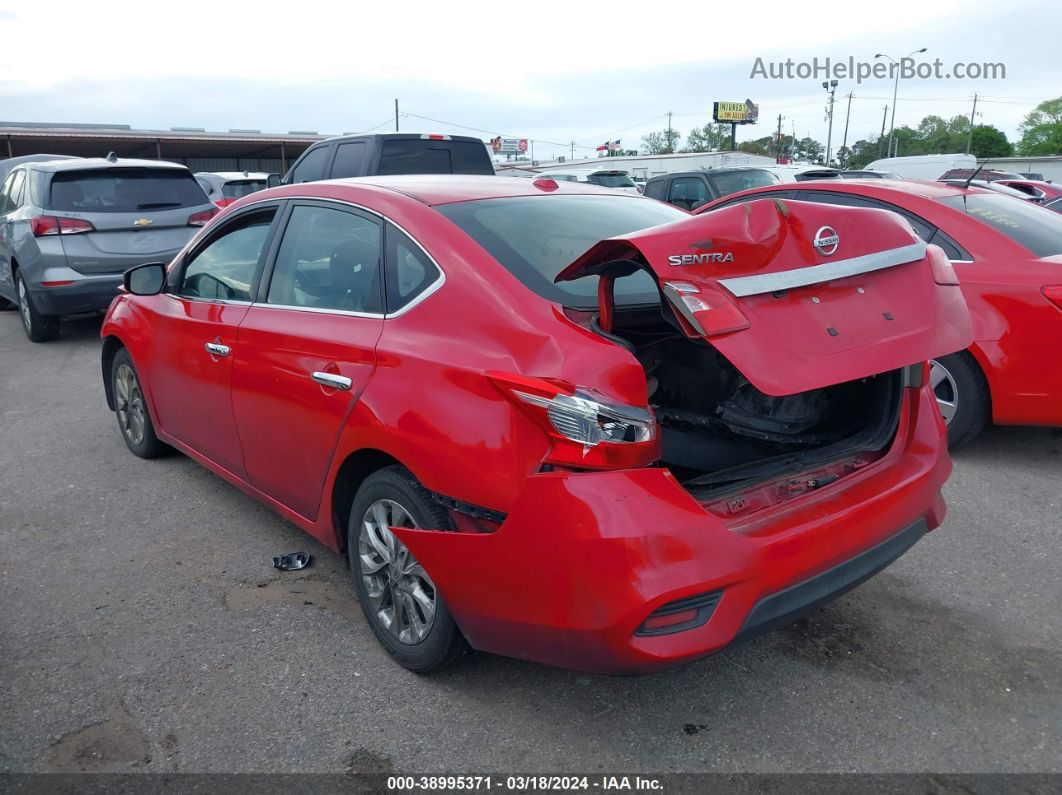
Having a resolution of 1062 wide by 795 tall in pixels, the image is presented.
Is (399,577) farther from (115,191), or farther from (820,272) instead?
(115,191)

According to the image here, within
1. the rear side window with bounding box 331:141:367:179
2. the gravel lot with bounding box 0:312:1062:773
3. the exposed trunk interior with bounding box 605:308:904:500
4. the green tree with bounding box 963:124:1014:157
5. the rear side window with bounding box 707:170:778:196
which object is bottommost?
the gravel lot with bounding box 0:312:1062:773

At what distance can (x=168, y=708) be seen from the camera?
2.93 m

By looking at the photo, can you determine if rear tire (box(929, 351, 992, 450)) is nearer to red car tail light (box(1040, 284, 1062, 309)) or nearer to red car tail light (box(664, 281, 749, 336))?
red car tail light (box(1040, 284, 1062, 309))

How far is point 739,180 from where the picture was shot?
14.2 meters

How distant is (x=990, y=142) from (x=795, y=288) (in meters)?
101

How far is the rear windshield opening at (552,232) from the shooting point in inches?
113

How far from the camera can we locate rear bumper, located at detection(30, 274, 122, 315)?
866 cm

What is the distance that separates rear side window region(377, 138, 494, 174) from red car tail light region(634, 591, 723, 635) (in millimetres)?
8659

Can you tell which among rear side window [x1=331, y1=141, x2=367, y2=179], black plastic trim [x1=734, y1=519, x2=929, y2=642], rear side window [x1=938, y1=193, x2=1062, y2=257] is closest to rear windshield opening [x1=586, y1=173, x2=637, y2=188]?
rear side window [x1=331, y1=141, x2=367, y2=179]

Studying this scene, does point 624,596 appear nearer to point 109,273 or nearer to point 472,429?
point 472,429

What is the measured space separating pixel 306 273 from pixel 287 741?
5.88 ft

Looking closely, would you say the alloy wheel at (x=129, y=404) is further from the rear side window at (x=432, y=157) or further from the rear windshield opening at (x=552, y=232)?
the rear side window at (x=432, y=157)

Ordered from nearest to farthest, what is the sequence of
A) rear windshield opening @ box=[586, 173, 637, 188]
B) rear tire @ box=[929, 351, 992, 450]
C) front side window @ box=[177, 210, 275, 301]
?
1. front side window @ box=[177, 210, 275, 301]
2. rear tire @ box=[929, 351, 992, 450]
3. rear windshield opening @ box=[586, 173, 637, 188]

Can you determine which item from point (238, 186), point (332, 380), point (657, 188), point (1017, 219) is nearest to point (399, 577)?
point (332, 380)
